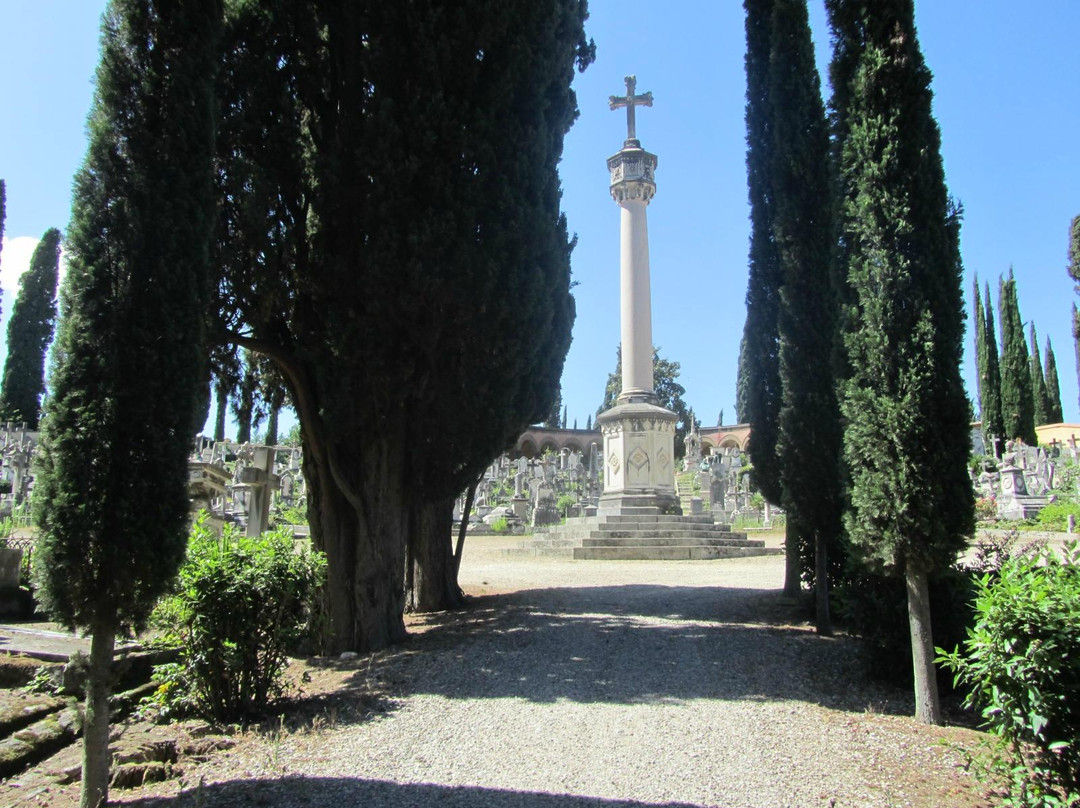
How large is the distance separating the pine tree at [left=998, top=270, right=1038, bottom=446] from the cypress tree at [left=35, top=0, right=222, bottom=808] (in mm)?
40820

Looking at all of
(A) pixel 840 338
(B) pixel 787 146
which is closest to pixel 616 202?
(B) pixel 787 146

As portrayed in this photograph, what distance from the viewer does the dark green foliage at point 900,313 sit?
4930 mm

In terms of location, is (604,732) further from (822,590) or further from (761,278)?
(761,278)

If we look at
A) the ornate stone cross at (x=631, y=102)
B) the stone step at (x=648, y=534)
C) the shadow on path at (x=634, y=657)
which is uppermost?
the ornate stone cross at (x=631, y=102)

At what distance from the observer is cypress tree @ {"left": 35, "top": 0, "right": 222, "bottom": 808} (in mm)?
3740

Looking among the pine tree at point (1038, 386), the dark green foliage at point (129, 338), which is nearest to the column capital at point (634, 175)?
the dark green foliage at point (129, 338)

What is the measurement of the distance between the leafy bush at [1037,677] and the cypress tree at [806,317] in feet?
11.0

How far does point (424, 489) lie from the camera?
775 centimetres

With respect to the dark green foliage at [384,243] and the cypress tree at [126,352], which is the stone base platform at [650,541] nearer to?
the dark green foliage at [384,243]

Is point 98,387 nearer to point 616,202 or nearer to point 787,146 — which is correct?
point 787,146

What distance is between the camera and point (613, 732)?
473 cm

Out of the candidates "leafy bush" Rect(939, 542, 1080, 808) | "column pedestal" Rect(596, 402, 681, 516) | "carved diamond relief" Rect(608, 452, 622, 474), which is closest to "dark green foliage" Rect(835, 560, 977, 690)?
"leafy bush" Rect(939, 542, 1080, 808)

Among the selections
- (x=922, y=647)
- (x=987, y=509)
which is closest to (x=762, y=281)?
Result: (x=922, y=647)

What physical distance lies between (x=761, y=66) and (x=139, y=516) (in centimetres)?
927
